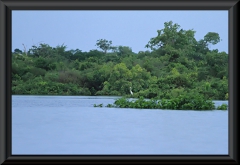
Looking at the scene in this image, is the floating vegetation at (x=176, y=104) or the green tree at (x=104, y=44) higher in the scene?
the green tree at (x=104, y=44)

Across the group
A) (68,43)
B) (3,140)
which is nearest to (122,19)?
(68,43)

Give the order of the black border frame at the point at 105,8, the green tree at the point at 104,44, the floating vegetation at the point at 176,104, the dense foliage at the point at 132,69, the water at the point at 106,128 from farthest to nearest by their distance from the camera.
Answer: the floating vegetation at the point at 176,104, the green tree at the point at 104,44, the dense foliage at the point at 132,69, the water at the point at 106,128, the black border frame at the point at 105,8

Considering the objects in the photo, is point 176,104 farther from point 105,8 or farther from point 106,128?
point 105,8

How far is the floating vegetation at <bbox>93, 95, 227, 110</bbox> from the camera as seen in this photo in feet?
12.0

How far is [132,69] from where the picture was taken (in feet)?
11.0

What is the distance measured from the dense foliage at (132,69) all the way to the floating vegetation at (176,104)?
5cm

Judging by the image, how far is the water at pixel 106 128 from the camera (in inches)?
108

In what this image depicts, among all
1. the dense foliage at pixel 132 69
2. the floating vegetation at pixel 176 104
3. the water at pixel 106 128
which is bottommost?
the water at pixel 106 128

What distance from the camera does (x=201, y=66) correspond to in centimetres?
353

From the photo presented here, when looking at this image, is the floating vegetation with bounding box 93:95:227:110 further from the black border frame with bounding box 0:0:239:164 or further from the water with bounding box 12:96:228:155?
the black border frame with bounding box 0:0:239:164

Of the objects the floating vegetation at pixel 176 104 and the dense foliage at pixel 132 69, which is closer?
the dense foliage at pixel 132 69

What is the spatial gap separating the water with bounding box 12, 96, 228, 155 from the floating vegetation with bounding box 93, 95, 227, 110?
0.07m

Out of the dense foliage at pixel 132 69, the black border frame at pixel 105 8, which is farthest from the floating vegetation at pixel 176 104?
the black border frame at pixel 105 8

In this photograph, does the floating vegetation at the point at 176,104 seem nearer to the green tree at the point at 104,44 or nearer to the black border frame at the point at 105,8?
the green tree at the point at 104,44
